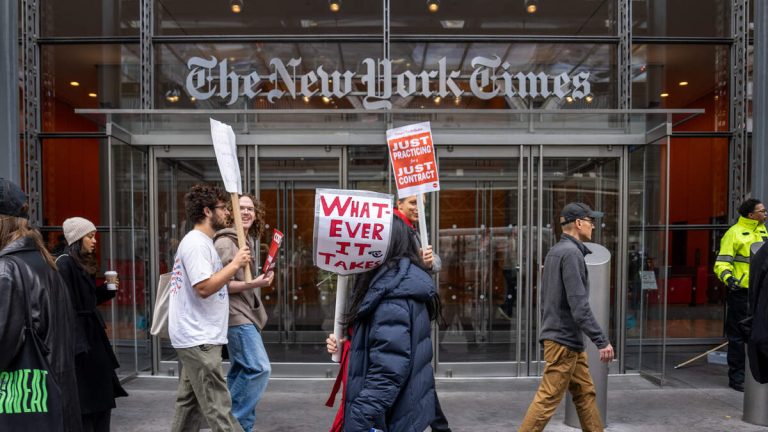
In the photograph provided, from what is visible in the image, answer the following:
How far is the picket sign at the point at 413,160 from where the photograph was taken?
4445 millimetres

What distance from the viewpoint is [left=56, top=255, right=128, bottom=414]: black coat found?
4.39 m

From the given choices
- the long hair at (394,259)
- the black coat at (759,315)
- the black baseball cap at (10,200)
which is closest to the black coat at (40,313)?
the black baseball cap at (10,200)

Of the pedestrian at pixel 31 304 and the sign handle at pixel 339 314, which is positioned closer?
the pedestrian at pixel 31 304

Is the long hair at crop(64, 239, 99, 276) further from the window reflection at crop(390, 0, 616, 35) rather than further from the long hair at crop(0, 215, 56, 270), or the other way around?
the window reflection at crop(390, 0, 616, 35)

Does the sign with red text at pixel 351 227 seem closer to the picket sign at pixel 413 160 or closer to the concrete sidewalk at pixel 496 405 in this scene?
the picket sign at pixel 413 160

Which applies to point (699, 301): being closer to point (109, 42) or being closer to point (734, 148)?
point (734, 148)

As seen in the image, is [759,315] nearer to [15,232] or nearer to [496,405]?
[496,405]

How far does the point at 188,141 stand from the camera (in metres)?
7.42

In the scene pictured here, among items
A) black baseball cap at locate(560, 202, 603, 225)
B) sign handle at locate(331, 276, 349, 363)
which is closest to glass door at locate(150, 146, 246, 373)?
black baseball cap at locate(560, 202, 603, 225)

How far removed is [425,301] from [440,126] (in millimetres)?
5028

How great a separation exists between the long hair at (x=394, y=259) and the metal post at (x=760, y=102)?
21.4 ft

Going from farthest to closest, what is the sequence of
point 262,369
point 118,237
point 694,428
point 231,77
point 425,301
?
point 231,77, point 118,237, point 694,428, point 262,369, point 425,301

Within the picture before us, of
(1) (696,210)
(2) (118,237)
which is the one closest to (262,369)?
(2) (118,237)

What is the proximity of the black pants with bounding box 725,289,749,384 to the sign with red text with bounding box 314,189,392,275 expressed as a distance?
19.2 ft
